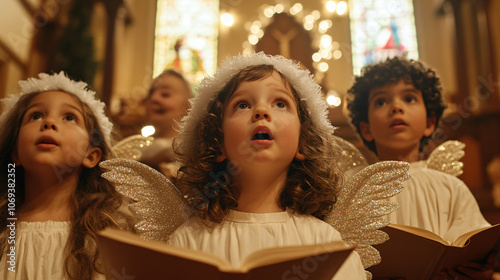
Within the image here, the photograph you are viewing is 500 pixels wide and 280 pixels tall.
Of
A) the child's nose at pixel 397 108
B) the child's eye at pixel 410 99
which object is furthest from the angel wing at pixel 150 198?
the child's eye at pixel 410 99

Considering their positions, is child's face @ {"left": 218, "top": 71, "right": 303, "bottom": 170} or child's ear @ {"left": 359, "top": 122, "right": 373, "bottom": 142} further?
child's ear @ {"left": 359, "top": 122, "right": 373, "bottom": 142}

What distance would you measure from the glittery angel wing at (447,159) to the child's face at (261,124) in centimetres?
77

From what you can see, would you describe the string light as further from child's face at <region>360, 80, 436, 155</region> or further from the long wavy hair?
the long wavy hair

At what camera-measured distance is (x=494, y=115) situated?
4.71 meters

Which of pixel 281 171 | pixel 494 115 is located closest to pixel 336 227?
pixel 281 171

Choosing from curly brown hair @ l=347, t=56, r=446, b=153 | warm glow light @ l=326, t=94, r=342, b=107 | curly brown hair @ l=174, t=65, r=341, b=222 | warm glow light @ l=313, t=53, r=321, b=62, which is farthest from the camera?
warm glow light @ l=313, t=53, r=321, b=62

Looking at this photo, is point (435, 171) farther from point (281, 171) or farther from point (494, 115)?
point (494, 115)

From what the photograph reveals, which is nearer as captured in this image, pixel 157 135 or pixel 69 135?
pixel 69 135

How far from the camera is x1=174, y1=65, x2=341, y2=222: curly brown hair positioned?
3.57ft

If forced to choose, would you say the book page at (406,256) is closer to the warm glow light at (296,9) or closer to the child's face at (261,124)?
the child's face at (261,124)

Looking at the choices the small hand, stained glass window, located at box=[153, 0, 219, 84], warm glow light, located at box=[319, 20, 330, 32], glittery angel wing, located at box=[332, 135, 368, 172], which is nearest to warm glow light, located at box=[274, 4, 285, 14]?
warm glow light, located at box=[319, 20, 330, 32]

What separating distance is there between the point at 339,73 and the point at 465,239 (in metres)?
4.72

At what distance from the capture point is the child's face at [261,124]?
1021 mm

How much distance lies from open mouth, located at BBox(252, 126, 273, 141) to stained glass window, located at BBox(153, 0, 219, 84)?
4.89 metres
